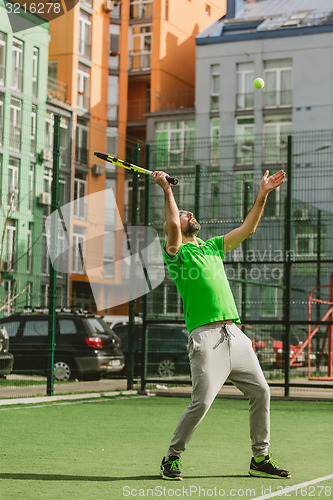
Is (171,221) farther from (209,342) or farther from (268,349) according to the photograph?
(268,349)

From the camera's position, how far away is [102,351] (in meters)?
19.8

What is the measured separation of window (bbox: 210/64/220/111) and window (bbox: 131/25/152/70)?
479 cm

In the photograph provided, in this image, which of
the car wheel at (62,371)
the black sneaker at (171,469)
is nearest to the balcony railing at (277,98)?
the car wheel at (62,371)

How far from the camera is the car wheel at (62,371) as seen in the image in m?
19.8

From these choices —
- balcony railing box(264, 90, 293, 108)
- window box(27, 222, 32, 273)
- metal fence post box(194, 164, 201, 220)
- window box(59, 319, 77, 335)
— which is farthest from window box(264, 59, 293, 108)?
metal fence post box(194, 164, 201, 220)

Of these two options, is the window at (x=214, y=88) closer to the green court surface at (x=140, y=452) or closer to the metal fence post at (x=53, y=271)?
the metal fence post at (x=53, y=271)

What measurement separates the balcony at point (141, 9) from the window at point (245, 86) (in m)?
6.99

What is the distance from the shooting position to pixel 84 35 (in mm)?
49125

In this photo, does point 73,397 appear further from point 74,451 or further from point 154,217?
point 74,451

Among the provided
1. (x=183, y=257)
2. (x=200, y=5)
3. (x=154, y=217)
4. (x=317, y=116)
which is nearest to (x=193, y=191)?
(x=154, y=217)

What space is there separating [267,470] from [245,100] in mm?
42254

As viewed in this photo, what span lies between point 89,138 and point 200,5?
1248 centimetres

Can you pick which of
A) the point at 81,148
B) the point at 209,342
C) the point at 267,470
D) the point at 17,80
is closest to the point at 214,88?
the point at 81,148

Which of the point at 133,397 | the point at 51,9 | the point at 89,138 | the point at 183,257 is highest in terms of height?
the point at 51,9
